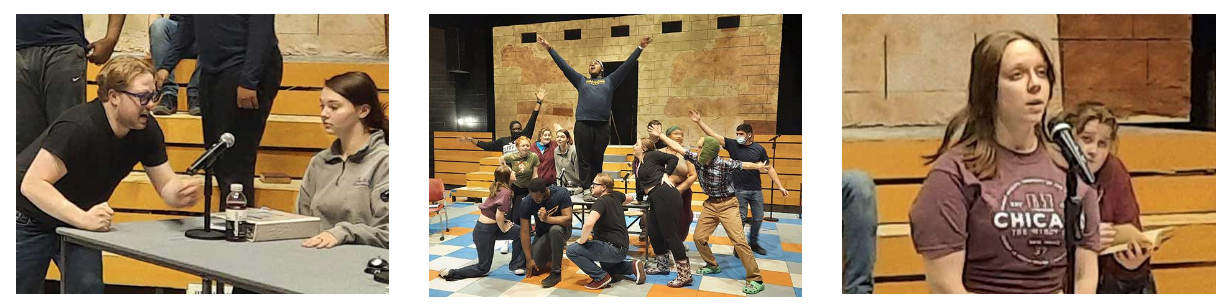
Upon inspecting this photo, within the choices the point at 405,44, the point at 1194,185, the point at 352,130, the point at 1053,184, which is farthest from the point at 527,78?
the point at 1194,185

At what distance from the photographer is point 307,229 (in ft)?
8.83

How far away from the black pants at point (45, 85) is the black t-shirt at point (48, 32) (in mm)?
22

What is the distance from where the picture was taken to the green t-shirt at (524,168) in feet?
9.89

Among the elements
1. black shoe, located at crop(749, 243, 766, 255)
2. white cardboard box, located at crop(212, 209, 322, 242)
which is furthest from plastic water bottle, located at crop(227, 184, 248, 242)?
black shoe, located at crop(749, 243, 766, 255)

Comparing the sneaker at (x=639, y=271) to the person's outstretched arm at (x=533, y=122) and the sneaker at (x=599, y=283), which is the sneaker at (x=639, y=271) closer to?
the sneaker at (x=599, y=283)

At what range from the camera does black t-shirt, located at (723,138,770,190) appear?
289cm

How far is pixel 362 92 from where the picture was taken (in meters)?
2.69

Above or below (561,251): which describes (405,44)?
above

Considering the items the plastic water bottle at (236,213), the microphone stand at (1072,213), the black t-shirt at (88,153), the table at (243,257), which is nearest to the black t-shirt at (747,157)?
the microphone stand at (1072,213)

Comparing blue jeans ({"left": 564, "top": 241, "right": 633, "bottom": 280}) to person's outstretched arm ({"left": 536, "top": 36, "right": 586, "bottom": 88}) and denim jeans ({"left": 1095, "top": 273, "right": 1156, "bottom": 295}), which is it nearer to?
person's outstretched arm ({"left": 536, "top": 36, "right": 586, "bottom": 88})

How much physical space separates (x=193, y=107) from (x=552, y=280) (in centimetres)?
172

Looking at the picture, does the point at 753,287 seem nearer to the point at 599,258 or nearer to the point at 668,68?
the point at 599,258

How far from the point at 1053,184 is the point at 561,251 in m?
2.11

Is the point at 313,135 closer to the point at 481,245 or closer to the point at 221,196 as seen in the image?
the point at 221,196
